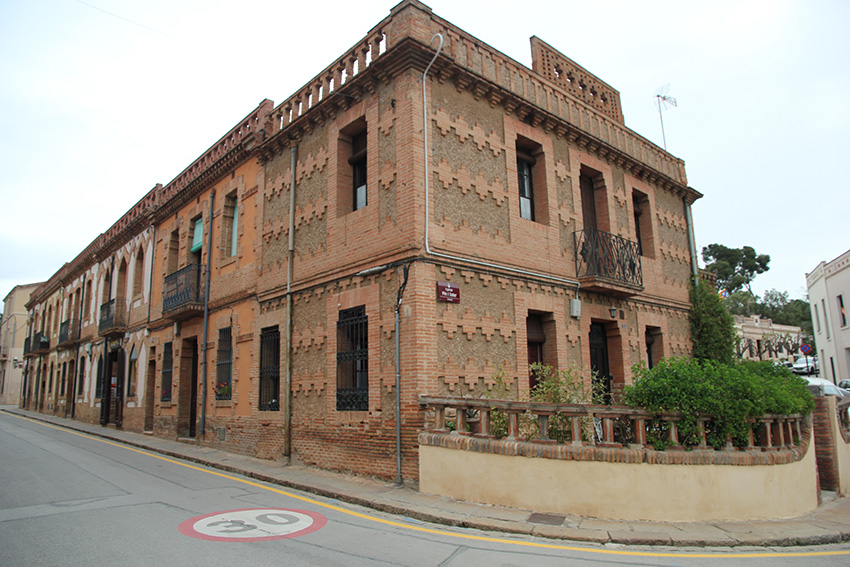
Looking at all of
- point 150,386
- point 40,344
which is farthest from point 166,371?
point 40,344

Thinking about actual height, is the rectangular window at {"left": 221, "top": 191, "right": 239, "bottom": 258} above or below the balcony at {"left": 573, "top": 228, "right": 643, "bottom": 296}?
above

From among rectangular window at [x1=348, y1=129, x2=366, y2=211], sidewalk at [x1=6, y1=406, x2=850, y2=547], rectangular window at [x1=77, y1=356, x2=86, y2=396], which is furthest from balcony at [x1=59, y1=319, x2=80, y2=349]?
sidewalk at [x1=6, y1=406, x2=850, y2=547]

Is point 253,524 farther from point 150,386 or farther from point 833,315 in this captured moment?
point 833,315

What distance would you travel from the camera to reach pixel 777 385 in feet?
28.0

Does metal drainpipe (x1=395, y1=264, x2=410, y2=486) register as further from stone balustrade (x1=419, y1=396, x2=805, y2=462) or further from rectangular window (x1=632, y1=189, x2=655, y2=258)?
rectangular window (x1=632, y1=189, x2=655, y2=258)

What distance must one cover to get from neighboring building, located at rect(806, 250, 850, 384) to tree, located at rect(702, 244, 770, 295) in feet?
104

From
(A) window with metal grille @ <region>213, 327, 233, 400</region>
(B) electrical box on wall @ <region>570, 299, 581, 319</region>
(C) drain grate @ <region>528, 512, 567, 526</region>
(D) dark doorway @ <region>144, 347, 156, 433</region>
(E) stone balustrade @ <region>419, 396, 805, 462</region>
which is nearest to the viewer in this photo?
(C) drain grate @ <region>528, 512, 567, 526</region>

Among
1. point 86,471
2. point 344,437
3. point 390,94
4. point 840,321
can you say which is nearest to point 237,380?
point 86,471

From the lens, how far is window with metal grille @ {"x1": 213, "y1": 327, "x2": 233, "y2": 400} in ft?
48.3

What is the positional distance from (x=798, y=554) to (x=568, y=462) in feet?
8.78

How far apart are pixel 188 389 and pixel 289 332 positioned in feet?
23.3

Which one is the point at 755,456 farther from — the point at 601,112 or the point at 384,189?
the point at 601,112

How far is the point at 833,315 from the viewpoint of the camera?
33188 millimetres

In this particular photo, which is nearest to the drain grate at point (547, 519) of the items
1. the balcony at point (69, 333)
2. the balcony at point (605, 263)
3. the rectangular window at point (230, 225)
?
the balcony at point (605, 263)
